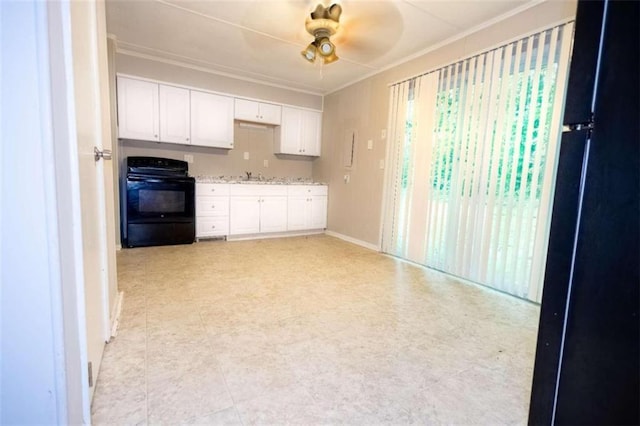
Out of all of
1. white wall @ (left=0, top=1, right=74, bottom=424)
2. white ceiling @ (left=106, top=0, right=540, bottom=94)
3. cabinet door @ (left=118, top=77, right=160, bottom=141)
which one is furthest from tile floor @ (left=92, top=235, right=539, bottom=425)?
white ceiling @ (left=106, top=0, right=540, bottom=94)

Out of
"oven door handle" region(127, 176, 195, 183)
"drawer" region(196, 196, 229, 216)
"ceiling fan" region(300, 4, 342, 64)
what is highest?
"ceiling fan" region(300, 4, 342, 64)

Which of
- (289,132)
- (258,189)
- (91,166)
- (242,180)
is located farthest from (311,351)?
(289,132)

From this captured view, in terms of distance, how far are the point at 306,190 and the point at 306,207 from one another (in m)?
0.27

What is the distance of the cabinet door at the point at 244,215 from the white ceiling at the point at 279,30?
1.75m

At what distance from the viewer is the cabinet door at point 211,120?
4074 millimetres

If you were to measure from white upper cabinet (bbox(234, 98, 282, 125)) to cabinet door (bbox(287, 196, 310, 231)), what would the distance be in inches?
48.1

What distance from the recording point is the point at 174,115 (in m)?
3.93

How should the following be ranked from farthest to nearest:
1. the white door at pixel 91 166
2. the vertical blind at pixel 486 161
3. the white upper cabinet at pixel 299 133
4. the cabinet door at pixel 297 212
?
the white upper cabinet at pixel 299 133, the cabinet door at pixel 297 212, the vertical blind at pixel 486 161, the white door at pixel 91 166

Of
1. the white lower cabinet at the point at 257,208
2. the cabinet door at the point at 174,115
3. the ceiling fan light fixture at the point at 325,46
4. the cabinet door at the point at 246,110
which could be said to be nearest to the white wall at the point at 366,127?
the white lower cabinet at the point at 257,208

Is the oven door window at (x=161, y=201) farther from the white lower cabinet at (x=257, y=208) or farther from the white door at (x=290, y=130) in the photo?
the white door at (x=290, y=130)

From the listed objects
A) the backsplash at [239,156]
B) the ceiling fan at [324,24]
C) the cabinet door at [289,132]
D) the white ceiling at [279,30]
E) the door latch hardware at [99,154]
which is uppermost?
the white ceiling at [279,30]

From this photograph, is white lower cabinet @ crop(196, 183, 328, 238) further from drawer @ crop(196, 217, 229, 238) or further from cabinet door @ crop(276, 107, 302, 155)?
cabinet door @ crop(276, 107, 302, 155)

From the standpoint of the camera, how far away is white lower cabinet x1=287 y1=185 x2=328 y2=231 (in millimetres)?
4656

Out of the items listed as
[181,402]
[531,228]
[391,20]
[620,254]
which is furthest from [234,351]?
[391,20]
